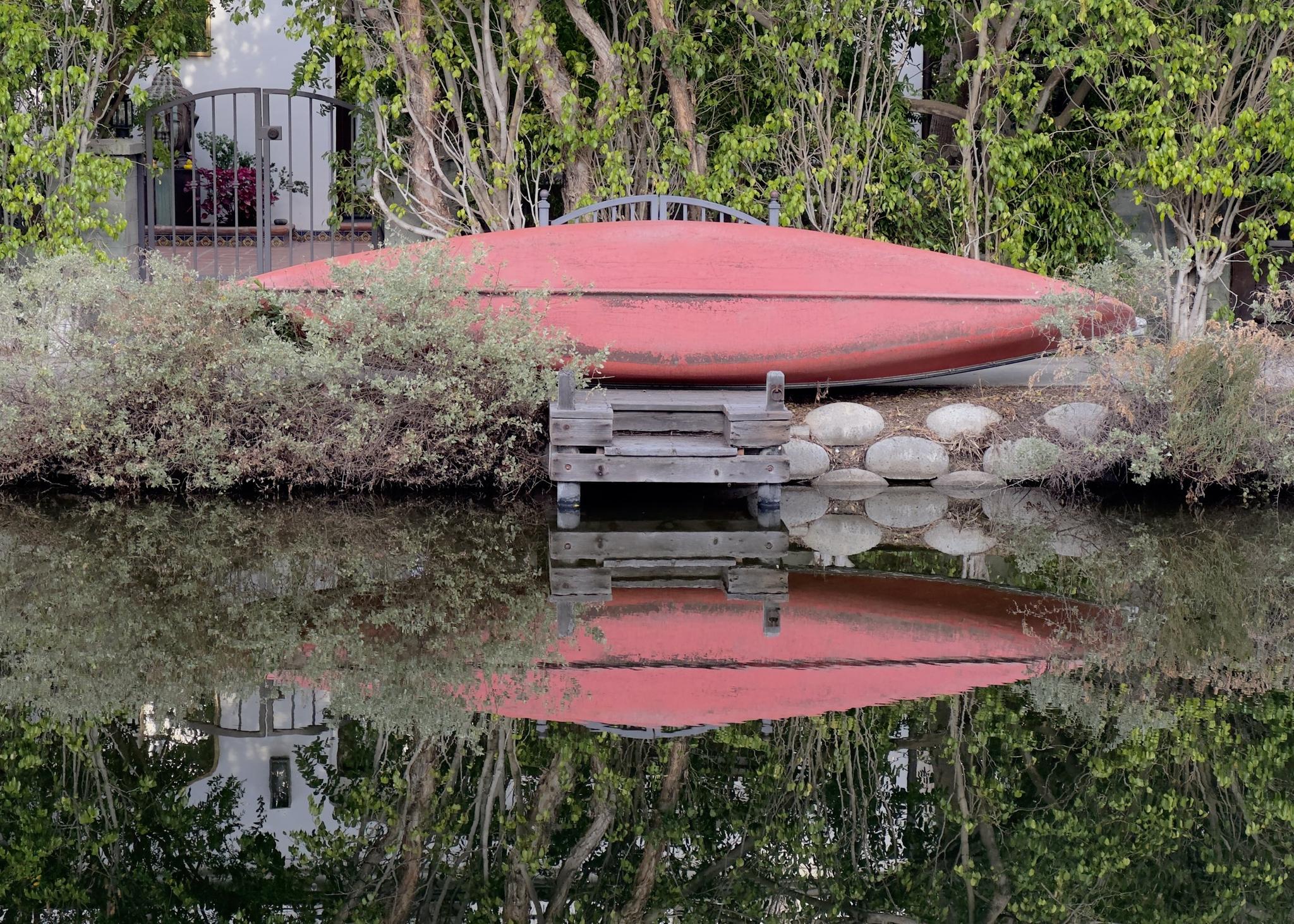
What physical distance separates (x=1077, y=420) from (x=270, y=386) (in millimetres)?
3501

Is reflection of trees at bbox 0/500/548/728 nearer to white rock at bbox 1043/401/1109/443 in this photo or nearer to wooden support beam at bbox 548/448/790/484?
wooden support beam at bbox 548/448/790/484

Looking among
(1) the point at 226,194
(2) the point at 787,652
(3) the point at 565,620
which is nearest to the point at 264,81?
(1) the point at 226,194

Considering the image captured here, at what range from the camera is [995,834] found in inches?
105

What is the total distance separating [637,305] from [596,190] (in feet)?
7.26

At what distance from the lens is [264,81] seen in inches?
430

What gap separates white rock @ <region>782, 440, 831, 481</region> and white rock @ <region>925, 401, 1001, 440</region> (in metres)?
0.61

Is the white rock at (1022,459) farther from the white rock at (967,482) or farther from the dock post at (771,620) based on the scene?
the dock post at (771,620)

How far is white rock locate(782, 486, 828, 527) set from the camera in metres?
5.57

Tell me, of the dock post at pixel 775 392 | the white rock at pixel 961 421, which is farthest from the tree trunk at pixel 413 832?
the white rock at pixel 961 421

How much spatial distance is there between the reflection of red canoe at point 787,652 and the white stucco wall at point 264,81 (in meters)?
7.60

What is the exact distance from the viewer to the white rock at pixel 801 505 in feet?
18.3

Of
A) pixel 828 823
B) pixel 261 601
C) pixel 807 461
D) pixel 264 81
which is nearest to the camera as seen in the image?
pixel 828 823

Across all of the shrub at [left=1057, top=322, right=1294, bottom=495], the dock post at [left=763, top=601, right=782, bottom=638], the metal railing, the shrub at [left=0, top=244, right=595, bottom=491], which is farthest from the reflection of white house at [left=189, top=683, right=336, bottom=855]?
the metal railing

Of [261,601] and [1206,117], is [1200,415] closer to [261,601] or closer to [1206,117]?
[1206,117]
